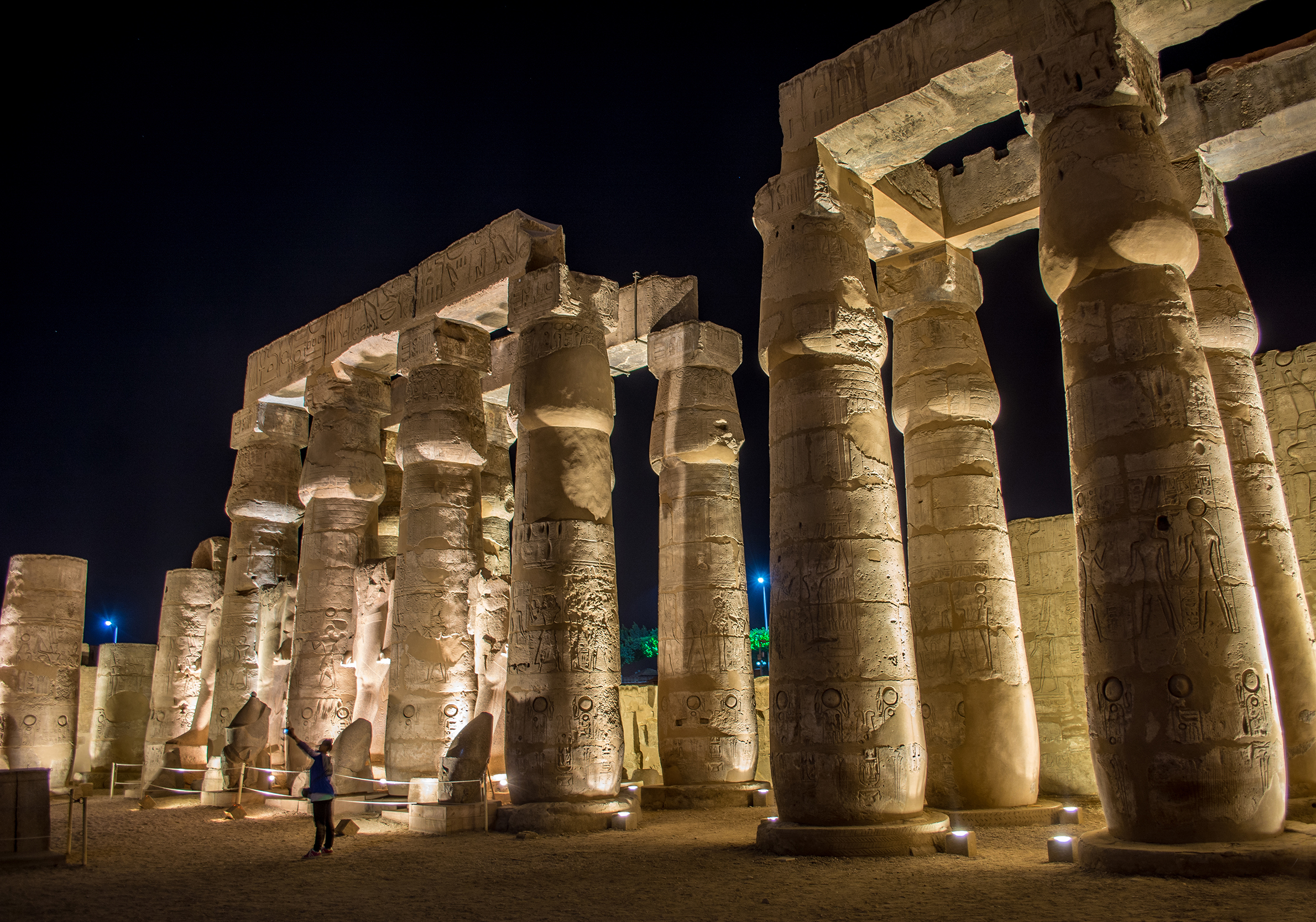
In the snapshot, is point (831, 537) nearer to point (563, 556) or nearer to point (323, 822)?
point (563, 556)

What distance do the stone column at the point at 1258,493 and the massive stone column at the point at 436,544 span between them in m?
8.76

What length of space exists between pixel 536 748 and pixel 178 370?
28616 mm

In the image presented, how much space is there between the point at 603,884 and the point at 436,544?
680 centimetres

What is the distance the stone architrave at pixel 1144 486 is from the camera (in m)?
5.65

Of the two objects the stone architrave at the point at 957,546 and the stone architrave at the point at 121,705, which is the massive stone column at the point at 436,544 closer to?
the stone architrave at the point at 957,546

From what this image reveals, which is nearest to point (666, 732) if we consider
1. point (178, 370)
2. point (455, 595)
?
point (455, 595)

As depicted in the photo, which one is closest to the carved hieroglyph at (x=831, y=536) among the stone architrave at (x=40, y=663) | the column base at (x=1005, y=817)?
the column base at (x=1005, y=817)

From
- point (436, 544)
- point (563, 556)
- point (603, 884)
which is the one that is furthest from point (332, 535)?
point (603, 884)

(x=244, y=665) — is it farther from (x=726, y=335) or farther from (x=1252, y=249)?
(x=1252, y=249)

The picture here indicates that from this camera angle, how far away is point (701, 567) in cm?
1206

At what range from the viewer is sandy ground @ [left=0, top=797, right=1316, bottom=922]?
5164 millimetres

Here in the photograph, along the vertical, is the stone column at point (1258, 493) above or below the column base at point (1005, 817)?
above

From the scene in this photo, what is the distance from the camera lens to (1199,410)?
6.21 meters

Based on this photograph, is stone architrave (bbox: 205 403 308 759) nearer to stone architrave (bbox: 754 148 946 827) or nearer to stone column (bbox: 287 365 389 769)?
stone column (bbox: 287 365 389 769)
